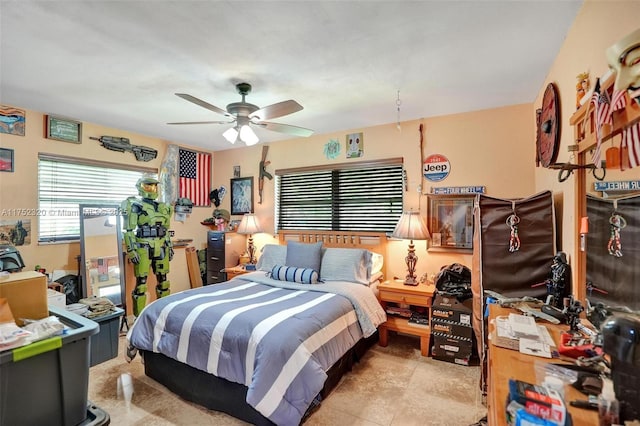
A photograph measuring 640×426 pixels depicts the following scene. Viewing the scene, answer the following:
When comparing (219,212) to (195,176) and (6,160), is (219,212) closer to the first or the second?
(195,176)

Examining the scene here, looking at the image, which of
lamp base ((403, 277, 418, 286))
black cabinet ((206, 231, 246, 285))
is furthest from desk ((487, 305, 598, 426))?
black cabinet ((206, 231, 246, 285))

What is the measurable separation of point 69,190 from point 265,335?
127 inches

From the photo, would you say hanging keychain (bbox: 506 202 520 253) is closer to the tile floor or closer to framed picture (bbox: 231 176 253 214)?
the tile floor

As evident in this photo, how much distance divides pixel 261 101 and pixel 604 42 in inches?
95.9

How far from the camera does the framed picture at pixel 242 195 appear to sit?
4.75m

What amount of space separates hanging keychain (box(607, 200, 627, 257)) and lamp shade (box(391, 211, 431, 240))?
1919mm

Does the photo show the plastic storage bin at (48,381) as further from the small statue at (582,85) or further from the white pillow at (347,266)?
the white pillow at (347,266)

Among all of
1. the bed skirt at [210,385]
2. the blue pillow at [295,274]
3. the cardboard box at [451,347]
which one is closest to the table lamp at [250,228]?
the blue pillow at [295,274]

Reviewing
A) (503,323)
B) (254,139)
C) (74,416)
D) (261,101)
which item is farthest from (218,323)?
(261,101)

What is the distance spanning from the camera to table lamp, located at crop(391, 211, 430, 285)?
10.3ft

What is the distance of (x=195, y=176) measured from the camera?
16.0ft

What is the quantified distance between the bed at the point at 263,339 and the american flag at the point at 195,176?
217cm

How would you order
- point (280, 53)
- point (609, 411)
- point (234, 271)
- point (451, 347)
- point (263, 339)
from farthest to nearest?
point (234, 271) → point (451, 347) → point (280, 53) → point (263, 339) → point (609, 411)

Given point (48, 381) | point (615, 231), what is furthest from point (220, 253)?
point (615, 231)
